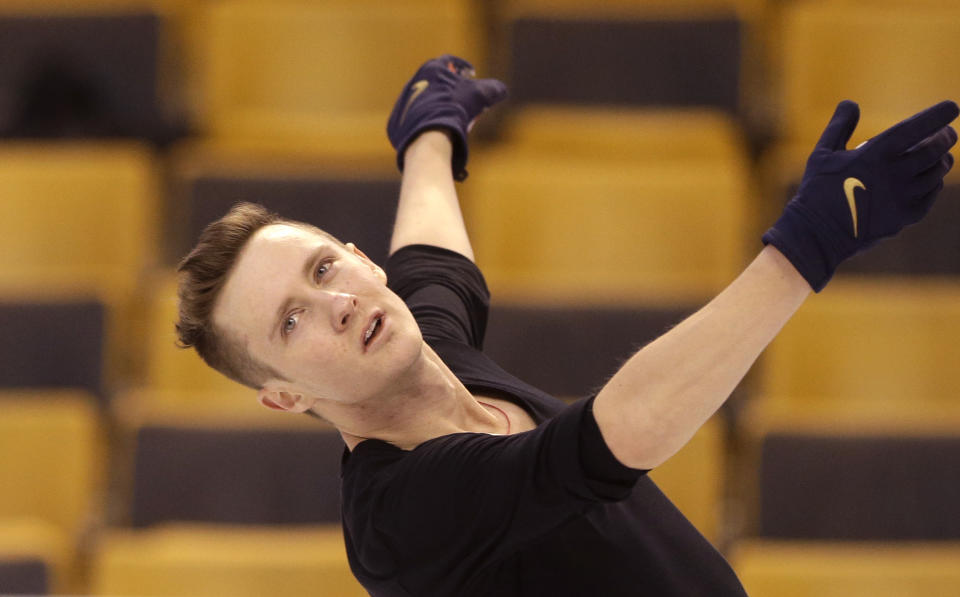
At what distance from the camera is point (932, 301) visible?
7.77ft

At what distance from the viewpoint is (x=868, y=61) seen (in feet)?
9.22

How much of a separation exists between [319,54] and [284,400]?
1.91 metres

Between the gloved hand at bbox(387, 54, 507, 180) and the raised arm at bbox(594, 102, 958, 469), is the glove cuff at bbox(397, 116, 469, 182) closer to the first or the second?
the gloved hand at bbox(387, 54, 507, 180)

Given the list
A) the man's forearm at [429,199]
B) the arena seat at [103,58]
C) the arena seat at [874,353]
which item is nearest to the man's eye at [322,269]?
the man's forearm at [429,199]

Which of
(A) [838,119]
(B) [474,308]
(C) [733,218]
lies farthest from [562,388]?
(A) [838,119]

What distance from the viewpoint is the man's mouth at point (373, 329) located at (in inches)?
45.1

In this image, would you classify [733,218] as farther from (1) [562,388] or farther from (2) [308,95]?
(2) [308,95]

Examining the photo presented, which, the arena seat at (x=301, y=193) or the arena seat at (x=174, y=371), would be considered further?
the arena seat at (x=301, y=193)

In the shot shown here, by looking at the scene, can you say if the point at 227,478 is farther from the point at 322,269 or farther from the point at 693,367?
the point at 693,367

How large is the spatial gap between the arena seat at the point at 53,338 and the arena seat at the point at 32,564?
1.45ft

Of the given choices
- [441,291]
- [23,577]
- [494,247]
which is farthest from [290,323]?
[494,247]

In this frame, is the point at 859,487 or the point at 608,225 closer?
the point at 859,487

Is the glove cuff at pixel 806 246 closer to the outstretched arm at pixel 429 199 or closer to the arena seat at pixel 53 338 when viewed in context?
the outstretched arm at pixel 429 199

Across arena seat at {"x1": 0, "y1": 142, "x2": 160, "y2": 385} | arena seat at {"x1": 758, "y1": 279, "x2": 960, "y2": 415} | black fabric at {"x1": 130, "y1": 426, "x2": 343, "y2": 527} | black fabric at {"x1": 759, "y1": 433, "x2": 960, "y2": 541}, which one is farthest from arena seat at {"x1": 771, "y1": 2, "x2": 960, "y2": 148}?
arena seat at {"x1": 0, "y1": 142, "x2": 160, "y2": 385}
